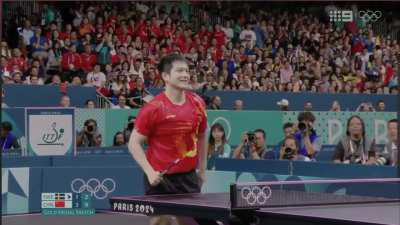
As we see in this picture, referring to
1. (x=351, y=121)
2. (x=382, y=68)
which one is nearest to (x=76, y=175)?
(x=351, y=121)

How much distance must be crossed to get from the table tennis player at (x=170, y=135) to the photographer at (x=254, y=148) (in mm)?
6925

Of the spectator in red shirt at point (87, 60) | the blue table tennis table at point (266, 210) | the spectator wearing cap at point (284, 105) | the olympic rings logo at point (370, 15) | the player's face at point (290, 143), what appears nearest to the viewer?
the blue table tennis table at point (266, 210)

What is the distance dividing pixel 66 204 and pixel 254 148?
117 inches

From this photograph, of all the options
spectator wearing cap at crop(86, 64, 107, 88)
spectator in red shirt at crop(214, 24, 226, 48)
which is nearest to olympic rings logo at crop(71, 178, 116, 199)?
spectator wearing cap at crop(86, 64, 107, 88)

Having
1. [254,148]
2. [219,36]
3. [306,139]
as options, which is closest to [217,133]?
[254,148]

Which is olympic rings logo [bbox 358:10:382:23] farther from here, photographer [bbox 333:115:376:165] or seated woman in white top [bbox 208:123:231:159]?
photographer [bbox 333:115:376:165]

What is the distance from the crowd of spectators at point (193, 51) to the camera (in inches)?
762

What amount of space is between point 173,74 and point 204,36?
17133mm

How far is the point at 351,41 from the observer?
83.0 feet

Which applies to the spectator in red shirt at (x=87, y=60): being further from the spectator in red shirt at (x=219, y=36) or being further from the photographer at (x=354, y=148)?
the photographer at (x=354, y=148)

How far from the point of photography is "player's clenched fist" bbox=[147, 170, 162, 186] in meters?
6.19

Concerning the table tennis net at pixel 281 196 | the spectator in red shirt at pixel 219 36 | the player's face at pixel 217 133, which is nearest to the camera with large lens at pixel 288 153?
the player's face at pixel 217 133

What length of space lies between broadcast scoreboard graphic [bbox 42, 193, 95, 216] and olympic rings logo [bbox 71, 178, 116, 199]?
0.29ft

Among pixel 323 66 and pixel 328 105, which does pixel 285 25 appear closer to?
pixel 323 66
